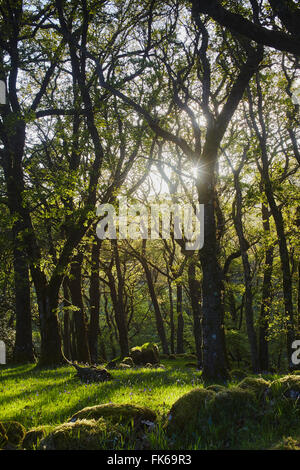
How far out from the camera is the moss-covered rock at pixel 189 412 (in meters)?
4.48

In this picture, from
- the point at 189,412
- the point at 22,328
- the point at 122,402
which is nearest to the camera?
the point at 189,412

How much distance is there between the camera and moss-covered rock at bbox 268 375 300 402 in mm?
4762

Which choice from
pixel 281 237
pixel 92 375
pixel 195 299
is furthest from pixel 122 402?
pixel 195 299

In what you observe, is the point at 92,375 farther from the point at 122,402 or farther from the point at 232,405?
the point at 232,405

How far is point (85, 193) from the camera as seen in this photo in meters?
15.1

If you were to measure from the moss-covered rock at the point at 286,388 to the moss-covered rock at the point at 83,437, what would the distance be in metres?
A: 2.47

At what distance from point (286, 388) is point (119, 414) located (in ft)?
8.52

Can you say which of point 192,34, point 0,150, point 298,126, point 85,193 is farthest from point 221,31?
point 0,150

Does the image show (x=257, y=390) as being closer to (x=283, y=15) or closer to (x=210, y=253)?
(x=210, y=253)

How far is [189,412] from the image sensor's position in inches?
182

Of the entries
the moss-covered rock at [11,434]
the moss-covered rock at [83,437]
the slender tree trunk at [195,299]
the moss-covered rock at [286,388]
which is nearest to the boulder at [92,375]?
the moss-covered rock at [11,434]

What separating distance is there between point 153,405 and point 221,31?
14.9 meters

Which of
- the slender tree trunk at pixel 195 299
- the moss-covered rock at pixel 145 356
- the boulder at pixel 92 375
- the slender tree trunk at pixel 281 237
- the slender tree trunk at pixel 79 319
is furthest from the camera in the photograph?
the moss-covered rock at pixel 145 356

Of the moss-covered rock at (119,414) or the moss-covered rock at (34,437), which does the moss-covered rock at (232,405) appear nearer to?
the moss-covered rock at (119,414)
